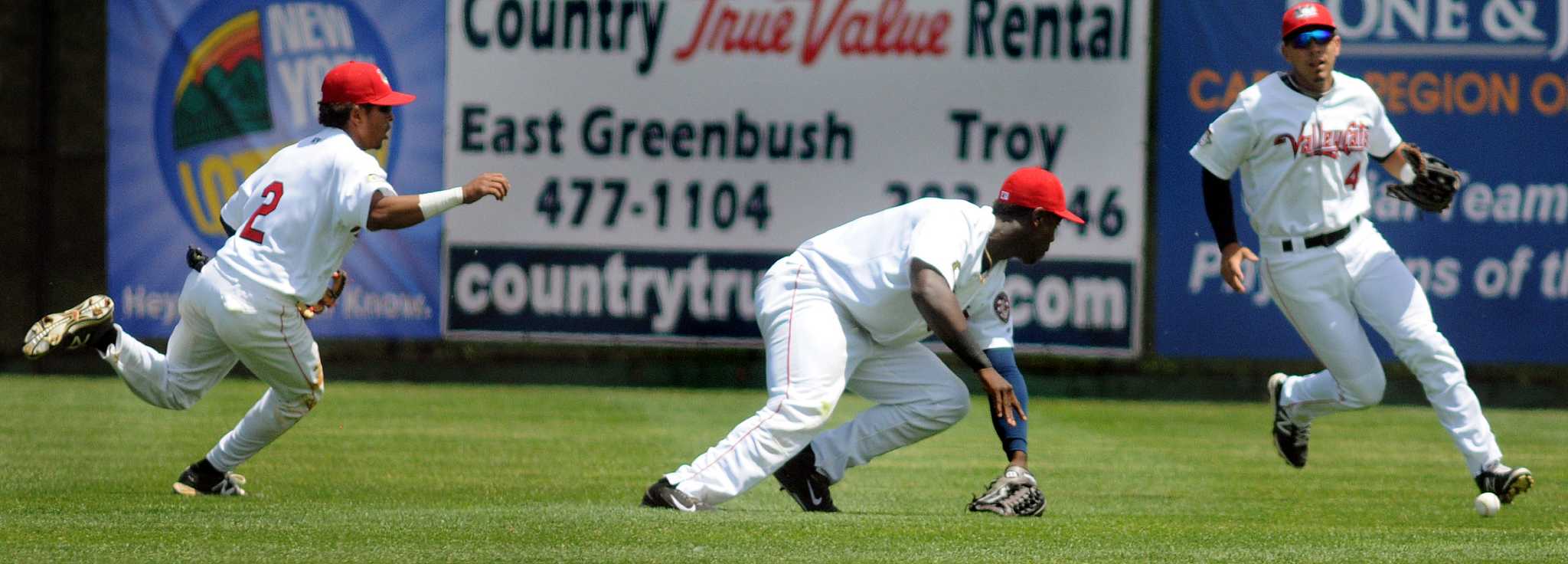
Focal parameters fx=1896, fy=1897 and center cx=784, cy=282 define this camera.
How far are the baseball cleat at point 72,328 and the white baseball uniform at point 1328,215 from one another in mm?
4493

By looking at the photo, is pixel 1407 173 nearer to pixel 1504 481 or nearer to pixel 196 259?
pixel 1504 481

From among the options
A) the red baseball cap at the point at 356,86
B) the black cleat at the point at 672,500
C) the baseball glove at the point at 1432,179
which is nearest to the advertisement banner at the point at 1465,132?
the baseball glove at the point at 1432,179

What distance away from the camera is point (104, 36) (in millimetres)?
14594

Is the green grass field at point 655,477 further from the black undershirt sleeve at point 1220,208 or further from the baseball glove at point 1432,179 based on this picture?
the baseball glove at point 1432,179

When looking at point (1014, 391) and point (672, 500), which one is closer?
point (672, 500)

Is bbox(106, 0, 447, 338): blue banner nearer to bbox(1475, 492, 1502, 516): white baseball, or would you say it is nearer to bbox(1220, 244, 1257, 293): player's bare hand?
bbox(1220, 244, 1257, 293): player's bare hand

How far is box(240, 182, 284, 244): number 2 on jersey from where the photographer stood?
7.16 m

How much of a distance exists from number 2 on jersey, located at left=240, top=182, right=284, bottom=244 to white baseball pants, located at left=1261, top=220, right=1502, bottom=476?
13.1 ft

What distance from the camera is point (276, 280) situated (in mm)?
7148

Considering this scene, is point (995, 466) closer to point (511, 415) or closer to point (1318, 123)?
point (1318, 123)

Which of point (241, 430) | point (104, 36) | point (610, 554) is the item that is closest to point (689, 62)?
point (104, 36)

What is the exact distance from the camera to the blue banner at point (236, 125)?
14109 millimetres

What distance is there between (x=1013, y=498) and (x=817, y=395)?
2.86ft

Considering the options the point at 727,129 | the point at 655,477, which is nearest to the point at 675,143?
the point at 727,129
